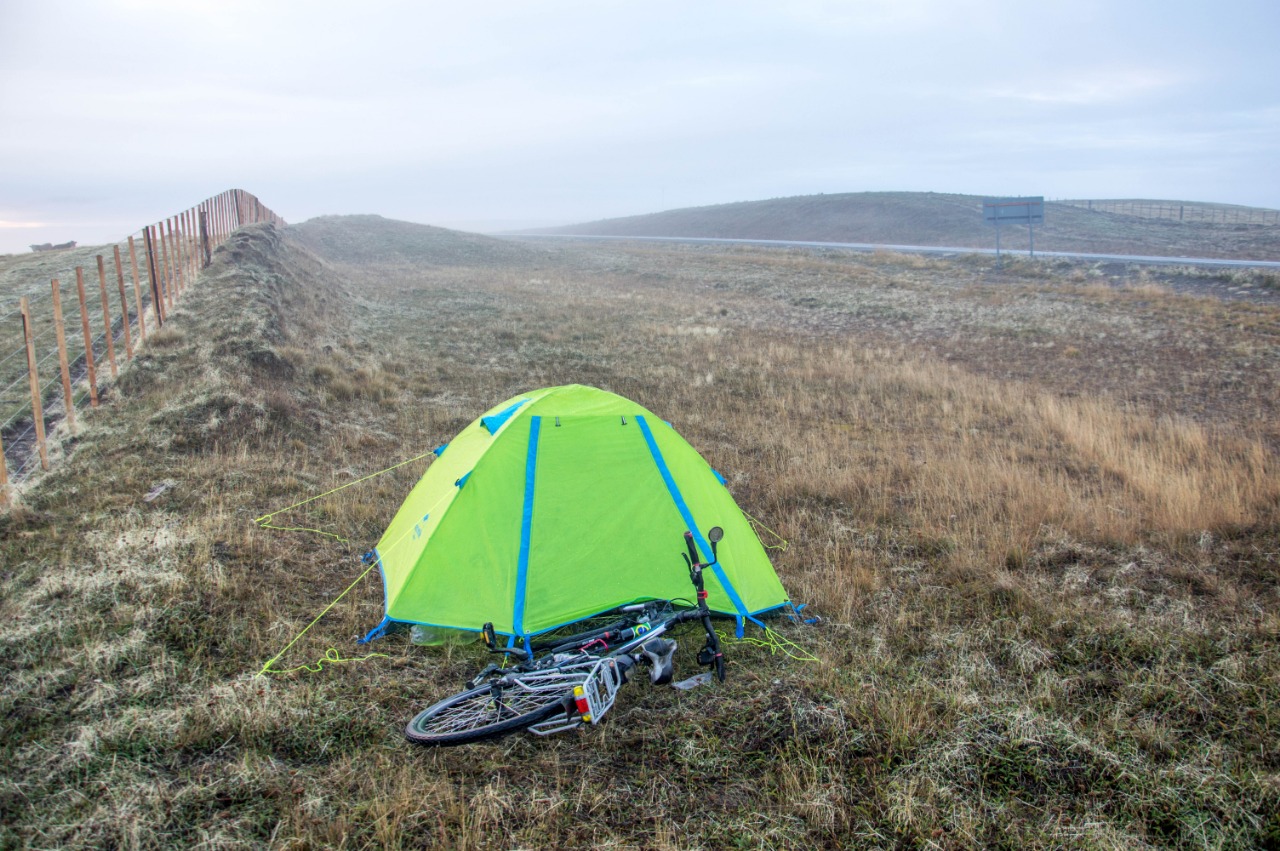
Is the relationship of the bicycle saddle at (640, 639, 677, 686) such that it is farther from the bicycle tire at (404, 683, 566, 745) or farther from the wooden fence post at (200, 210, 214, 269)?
the wooden fence post at (200, 210, 214, 269)

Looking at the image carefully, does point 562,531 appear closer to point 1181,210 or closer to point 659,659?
point 659,659

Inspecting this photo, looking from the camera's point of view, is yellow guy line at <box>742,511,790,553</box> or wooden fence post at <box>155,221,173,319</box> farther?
wooden fence post at <box>155,221,173,319</box>

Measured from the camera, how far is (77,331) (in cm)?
1592

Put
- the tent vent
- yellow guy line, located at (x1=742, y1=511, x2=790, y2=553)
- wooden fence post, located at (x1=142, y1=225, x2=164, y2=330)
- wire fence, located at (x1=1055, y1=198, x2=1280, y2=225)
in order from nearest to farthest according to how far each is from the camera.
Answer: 1. the tent vent
2. yellow guy line, located at (x1=742, y1=511, x2=790, y2=553)
3. wooden fence post, located at (x1=142, y1=225, x2=164, y2=330)
4. wire fence, located at (x1=1055, y1=198, x2=1280, y2=225)

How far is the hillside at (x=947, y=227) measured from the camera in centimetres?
4334

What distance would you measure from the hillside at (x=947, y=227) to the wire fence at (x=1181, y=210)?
5.00 meters

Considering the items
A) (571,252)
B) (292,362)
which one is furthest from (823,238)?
(292,362)

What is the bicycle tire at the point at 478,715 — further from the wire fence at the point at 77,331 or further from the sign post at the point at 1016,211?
Answer: the sign post at the point at 1016,211

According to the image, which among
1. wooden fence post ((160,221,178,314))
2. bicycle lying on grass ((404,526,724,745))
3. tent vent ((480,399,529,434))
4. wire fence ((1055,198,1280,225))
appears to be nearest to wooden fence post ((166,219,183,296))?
wooden fence post ((160,221,178,314))

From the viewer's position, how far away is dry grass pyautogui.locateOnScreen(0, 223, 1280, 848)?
399 cm

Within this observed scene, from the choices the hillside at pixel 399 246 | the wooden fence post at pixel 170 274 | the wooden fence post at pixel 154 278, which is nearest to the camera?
the wooden fence post at pixel 154 278

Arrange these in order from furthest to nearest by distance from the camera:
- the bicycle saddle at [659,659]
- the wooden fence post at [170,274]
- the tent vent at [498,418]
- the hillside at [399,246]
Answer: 1. the hillside at [399,246]
2. the wooden fence post at [170,274]
3. the tent vent at [498,418]
4. the bicycle saddle at [659,659]

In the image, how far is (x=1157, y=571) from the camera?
6.99 meters

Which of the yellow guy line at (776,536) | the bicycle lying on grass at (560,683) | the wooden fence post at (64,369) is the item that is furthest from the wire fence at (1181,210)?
the wooden fence post at (64,369)
